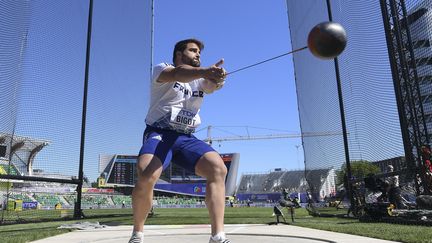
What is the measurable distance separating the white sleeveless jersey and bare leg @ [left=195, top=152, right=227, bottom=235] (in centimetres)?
38

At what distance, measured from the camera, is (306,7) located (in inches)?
562

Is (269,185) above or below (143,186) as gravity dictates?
above

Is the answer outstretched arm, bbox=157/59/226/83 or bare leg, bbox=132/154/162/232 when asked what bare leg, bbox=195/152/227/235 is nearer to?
bare leg, bbox=132/154/162/232

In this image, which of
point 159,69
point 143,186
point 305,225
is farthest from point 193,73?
point 305,225

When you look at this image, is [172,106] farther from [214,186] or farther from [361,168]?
[361,168]

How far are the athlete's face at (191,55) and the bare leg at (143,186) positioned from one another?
920 millimetres

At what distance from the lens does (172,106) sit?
353 cm

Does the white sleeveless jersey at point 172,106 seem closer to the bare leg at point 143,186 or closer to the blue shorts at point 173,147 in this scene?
the blue shorts at point 173,147

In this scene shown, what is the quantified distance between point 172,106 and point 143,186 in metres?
0.75

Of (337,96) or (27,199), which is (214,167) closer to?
(337,96)

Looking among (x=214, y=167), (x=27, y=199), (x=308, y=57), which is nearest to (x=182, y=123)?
(x=214, y=167)

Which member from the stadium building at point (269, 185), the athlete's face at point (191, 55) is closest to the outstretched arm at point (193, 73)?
the athlete's face at point (191, 55)

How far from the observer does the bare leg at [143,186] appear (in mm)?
3203

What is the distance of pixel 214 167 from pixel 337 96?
29.7ft
